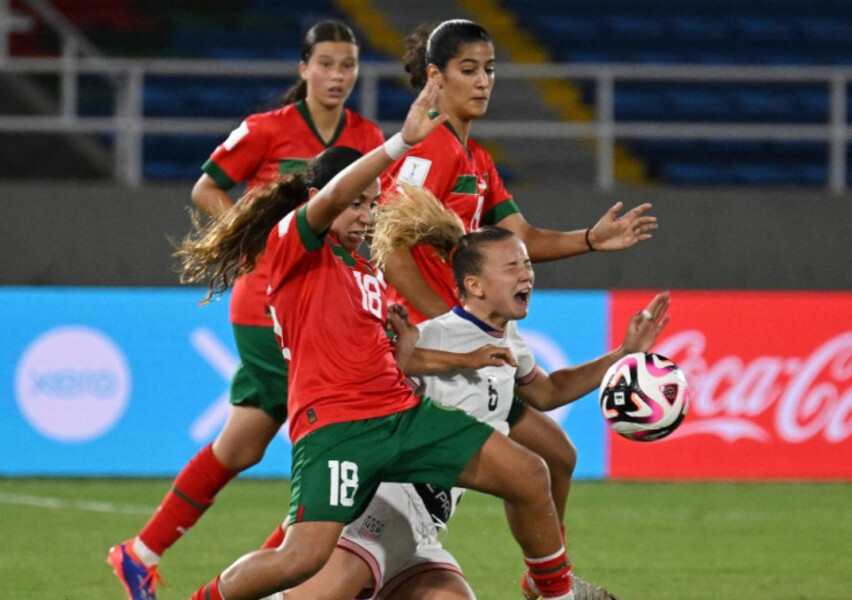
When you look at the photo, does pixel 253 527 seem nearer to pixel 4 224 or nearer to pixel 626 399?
pixel 626 399

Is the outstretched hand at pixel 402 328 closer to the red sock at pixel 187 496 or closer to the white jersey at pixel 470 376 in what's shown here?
the white jersey at pixel 470 376

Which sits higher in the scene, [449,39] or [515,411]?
[449,39]

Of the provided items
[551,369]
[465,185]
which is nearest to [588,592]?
[465,185]

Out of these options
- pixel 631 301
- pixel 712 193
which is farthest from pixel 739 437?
pixel 712 193

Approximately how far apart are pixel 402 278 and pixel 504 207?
785 millimetres

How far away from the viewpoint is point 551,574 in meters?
4.96

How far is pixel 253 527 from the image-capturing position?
8.13 metres

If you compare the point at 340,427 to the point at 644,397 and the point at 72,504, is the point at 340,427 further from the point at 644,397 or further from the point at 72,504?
the point at 72,504

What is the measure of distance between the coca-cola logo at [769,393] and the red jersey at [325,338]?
5623mm

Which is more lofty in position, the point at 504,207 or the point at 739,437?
the point at 504,207

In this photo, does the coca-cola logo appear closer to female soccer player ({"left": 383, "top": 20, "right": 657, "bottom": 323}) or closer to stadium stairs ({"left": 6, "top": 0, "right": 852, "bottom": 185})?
stadium stairs ({"left": 6, "top": 0, "right": 852, "bottom": 185})

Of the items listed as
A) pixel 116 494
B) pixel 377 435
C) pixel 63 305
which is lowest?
pixel 116 494

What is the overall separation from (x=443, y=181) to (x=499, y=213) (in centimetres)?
54

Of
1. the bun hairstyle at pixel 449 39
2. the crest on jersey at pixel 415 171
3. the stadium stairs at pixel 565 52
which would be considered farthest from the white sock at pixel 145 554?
the stadium stairs at pixel 565 52
